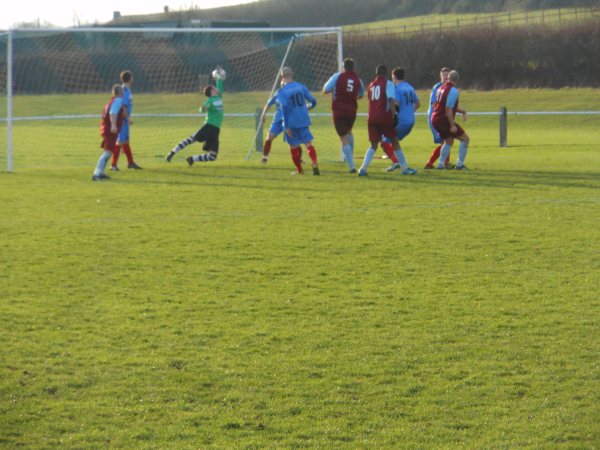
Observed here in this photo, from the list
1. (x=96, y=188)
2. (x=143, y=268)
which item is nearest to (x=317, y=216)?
(x=143, y=268)

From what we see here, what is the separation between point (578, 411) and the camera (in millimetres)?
6324

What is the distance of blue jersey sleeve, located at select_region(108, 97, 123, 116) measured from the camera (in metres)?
19.1

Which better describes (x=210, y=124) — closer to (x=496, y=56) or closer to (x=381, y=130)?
(x=381, y=130)

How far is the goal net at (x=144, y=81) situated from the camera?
3234 cm

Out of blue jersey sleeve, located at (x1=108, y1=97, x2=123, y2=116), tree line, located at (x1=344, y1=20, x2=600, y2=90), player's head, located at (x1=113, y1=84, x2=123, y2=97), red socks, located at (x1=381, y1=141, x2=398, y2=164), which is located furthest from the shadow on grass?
tree line, located at (x1=344, y1=20, x2=600, y2=90)

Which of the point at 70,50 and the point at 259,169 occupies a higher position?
the point at 70,50

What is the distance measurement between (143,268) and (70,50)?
36.9 m

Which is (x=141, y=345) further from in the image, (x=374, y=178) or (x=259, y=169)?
(x=259, y=169)

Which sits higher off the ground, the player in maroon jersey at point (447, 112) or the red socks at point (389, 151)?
the player in maroon jersey at point (447, 112)

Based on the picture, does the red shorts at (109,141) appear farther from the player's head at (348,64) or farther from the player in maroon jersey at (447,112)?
the player in maroon jersey at (447,112)

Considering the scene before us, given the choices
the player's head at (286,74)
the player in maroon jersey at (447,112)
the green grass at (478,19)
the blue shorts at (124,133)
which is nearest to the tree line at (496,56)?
the green grass at (478,19)

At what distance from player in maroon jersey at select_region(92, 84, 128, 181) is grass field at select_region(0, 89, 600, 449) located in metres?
1.77

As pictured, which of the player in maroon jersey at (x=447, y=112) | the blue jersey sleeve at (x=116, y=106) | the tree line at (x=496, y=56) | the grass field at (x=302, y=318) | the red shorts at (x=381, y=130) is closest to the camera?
the grass field at (x=302, y=318)

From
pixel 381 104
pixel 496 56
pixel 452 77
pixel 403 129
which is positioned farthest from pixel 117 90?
pixel 496 56
